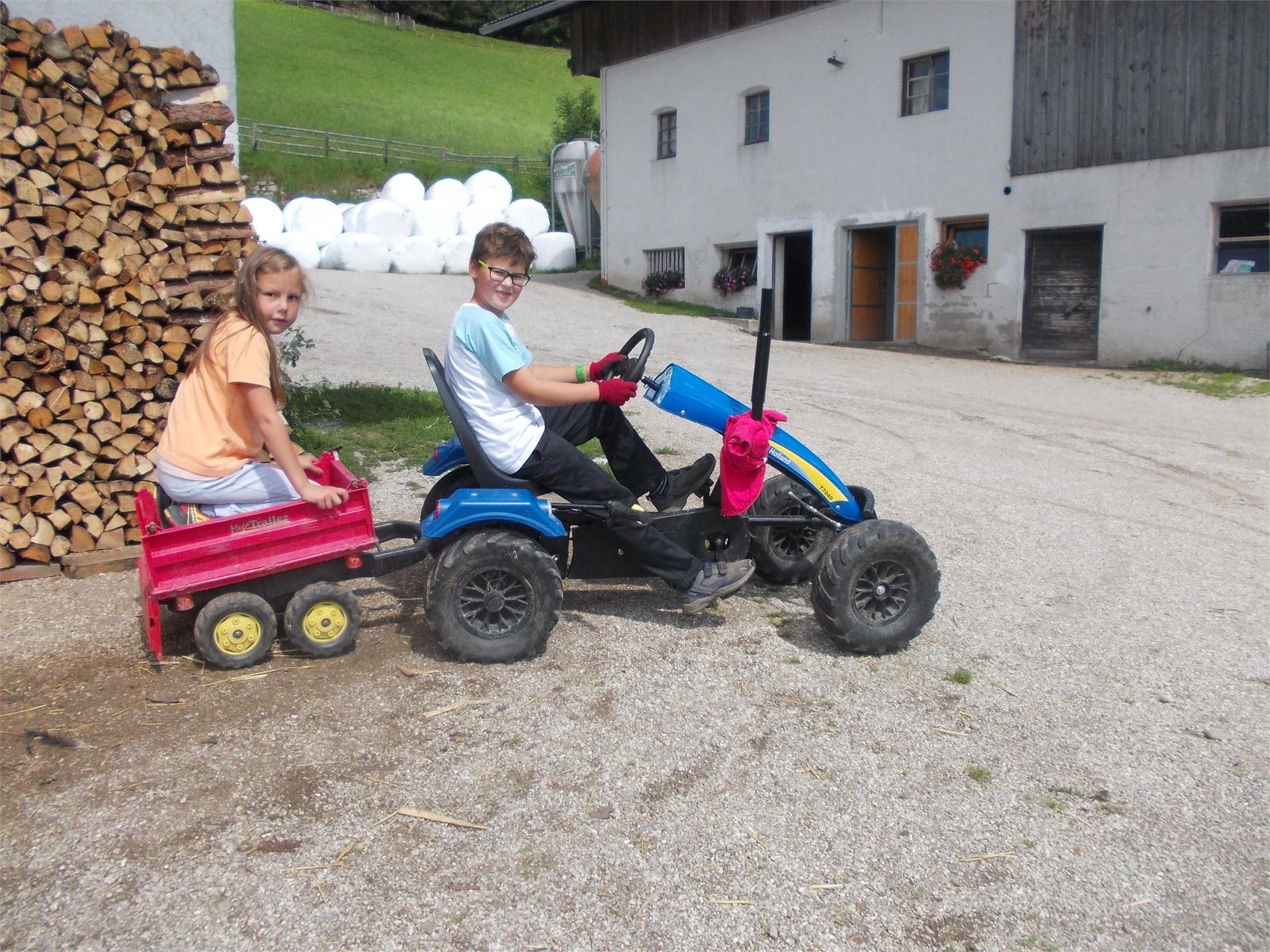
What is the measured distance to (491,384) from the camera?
12.7 ft

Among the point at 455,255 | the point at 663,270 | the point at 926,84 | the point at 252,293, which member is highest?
the point at 926,84

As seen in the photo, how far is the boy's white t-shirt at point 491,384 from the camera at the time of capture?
3783mm

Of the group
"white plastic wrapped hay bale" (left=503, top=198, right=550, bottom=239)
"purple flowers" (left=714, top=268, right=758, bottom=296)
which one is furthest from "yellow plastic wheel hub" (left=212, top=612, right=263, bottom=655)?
"white plastic wrapped hay bale" (left=503, top=198, right=550, bottom=239)

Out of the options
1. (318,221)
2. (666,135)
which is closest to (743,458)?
(666,135)

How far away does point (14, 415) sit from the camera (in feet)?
15.5

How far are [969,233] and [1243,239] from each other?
417cm

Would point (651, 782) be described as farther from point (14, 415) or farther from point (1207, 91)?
point (1207, 91)

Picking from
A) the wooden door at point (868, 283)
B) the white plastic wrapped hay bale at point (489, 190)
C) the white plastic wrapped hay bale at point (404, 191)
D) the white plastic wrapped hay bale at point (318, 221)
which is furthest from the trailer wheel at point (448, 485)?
the white plastic wrapped hay bale at point (489, 190)

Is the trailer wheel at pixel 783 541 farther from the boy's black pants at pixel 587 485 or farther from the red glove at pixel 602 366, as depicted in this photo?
the red glove at pixel 602 366

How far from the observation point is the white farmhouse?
13430 millimetres

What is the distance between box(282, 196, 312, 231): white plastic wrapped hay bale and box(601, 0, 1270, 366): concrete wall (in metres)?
7.06

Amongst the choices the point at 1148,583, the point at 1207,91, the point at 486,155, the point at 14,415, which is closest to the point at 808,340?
the point at 1207,91

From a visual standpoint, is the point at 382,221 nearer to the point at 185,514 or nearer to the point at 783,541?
the point at 783,541

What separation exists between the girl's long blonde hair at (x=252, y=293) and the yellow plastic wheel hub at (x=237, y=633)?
847 mm
